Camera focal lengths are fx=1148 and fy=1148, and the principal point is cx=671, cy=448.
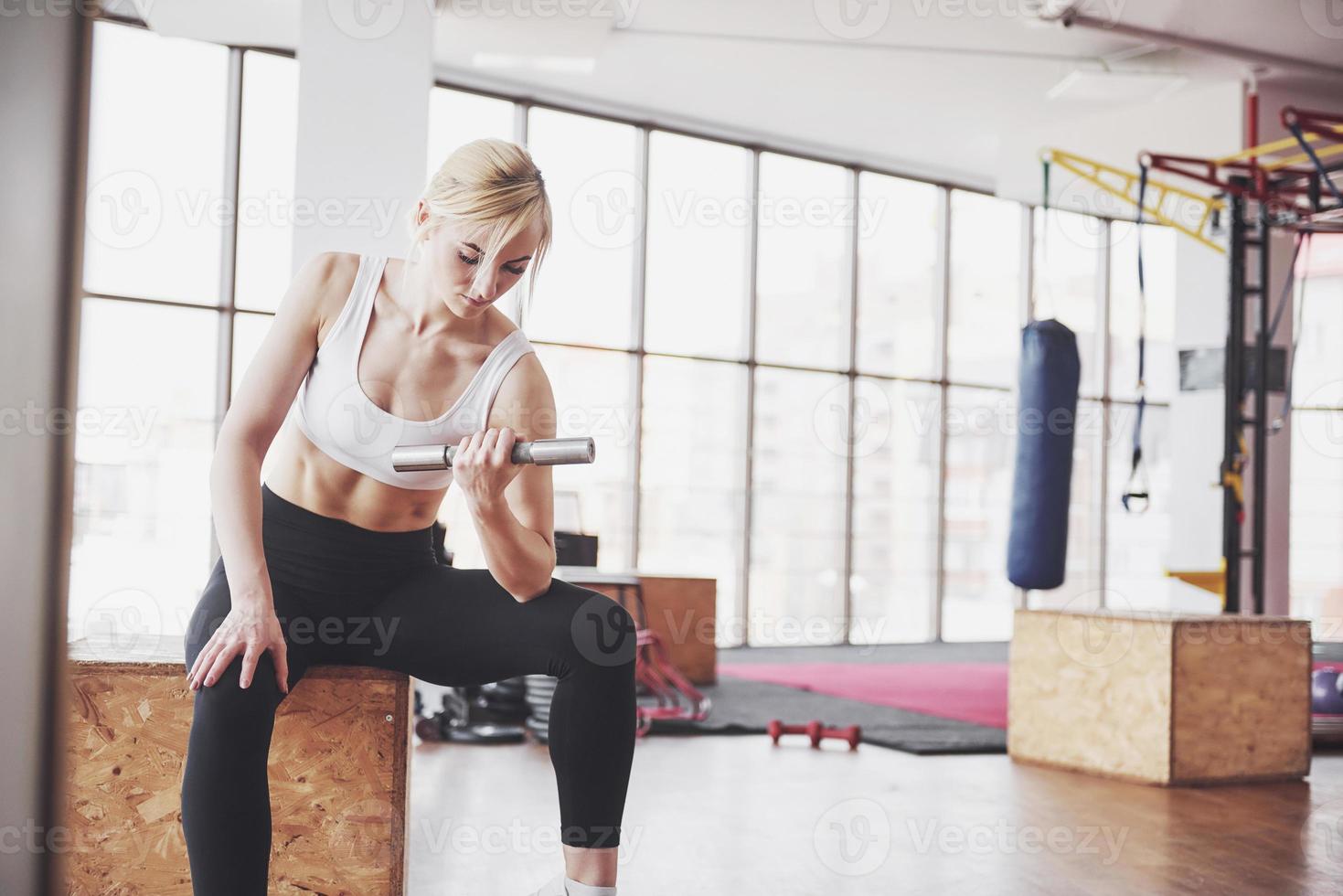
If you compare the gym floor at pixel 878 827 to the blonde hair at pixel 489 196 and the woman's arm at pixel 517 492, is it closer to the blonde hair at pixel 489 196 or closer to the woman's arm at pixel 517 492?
the woman's arm at pixel 517 492

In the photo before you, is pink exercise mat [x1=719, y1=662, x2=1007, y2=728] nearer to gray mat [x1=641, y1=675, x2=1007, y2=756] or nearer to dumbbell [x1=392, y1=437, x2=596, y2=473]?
gray mat [x1=641, y1=675, x2=1007, y2=756]

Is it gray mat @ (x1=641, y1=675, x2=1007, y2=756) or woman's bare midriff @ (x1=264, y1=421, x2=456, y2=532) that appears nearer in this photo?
woman's bare midriff @ (x1=264, y1=421, x2=456, y2=532)

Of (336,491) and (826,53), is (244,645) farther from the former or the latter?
(826,53)

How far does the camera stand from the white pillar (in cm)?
420

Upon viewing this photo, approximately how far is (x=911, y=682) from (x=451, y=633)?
4.47 m

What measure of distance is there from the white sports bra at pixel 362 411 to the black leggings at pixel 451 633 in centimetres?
10

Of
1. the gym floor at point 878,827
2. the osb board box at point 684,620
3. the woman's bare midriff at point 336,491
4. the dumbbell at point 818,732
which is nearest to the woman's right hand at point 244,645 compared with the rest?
the woman's bare midriff at point 336,491

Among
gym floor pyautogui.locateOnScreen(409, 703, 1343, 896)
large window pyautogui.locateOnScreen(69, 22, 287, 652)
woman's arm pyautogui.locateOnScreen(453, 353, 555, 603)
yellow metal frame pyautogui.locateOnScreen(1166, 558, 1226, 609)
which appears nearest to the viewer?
woman's arm pyautogui.locateOnScreen(453, 353, 555, 603)

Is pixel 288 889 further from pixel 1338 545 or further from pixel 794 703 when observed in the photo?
pixel 1338 545

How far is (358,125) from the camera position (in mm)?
4285

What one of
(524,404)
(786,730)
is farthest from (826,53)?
(524,404)

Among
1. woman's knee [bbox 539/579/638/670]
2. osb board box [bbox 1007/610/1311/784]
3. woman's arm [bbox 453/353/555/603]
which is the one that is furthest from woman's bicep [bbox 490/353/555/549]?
osb board box [bbox 1007/610/1311/784]

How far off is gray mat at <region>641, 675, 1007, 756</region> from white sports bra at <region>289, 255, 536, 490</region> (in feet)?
8.12

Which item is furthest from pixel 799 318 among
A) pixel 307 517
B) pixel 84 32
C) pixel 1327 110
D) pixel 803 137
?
pixel 84 32
